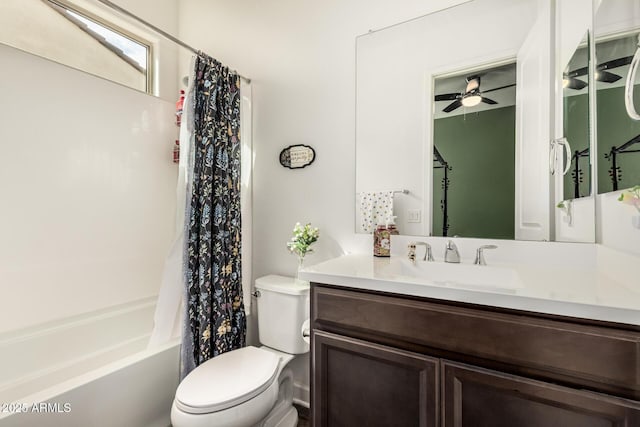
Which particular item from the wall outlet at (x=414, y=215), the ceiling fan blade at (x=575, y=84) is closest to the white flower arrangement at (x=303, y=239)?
the wall outlet at (x=414, y=215)

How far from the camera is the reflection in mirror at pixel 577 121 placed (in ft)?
3.42

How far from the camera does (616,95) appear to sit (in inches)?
35.7

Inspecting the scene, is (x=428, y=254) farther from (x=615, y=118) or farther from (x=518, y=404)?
(x=615, y=118)

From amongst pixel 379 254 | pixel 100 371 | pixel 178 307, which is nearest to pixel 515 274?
pixel 379 254

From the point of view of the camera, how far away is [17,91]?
157 cm

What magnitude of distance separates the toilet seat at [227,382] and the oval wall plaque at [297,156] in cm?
105

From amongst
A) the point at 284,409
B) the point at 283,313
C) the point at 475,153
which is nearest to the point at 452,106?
the point at 475,153

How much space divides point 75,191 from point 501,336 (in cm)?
227

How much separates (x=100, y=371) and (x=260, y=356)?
64 centimetres

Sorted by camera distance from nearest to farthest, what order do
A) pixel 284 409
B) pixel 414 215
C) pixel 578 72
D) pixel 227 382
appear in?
pixel 578 72
pixel 227 382
pixel 414 215
pixel 284 409

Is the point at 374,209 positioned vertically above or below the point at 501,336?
above

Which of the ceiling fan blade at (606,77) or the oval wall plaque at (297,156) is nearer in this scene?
the ceiling fan blade at (606,77)

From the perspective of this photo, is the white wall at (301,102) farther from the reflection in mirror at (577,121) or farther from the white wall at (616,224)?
the white wall at (616,224)

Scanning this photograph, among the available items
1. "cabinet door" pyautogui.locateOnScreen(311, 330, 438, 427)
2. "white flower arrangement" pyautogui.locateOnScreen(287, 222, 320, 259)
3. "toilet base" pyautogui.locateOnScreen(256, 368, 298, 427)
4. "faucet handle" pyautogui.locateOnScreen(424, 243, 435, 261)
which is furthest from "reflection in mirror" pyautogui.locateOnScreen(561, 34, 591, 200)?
"toilet base" pyautogui.locateOnScreen(256, 368, 298, 427)
